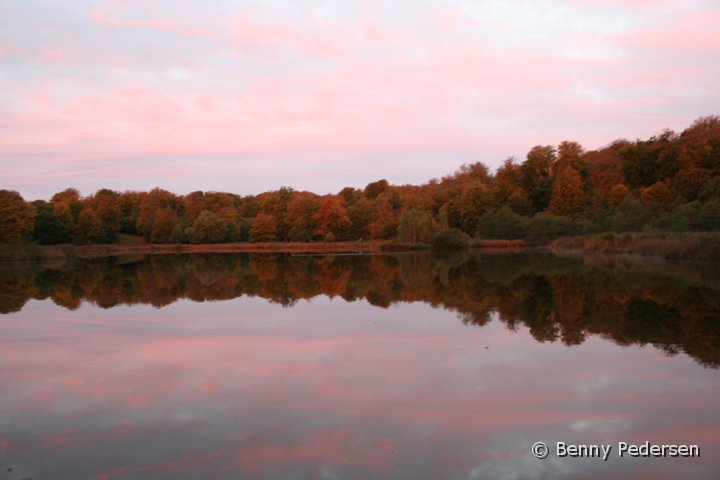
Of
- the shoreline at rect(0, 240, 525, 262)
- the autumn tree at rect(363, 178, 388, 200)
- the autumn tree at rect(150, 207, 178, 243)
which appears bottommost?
the shoreline at rect(0, 240, 525, 262)

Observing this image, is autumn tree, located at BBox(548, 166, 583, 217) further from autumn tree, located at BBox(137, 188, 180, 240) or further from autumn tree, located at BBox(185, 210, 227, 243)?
autumn tree, located at BBox(137, 188, 180, 240)

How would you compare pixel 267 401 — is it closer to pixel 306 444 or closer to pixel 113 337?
pixel 306 444

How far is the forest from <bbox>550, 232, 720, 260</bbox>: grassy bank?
3.33m

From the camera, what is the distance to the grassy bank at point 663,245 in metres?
26.3

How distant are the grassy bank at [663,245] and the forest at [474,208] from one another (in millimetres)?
3333

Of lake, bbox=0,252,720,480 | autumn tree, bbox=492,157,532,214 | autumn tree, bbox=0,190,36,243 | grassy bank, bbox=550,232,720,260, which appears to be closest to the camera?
lake, bbox=0,252,720,480

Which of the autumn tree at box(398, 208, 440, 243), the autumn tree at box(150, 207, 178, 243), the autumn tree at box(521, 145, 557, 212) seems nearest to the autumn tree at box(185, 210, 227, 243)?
the autumn tree at box(150, 207, 178, 243)

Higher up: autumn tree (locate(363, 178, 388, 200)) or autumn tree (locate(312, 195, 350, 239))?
autumn tree (locate(363, 178, 388, 200))

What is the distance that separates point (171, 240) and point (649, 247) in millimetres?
58344

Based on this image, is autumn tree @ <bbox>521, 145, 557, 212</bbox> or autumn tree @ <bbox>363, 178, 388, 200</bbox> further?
autumn tree @ <bbox>363, 178, 388, 200</bbox>

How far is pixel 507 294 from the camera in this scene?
15719 mm

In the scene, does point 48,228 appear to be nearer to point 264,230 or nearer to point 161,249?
point 161,249

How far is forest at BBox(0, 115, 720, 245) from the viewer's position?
50531mm

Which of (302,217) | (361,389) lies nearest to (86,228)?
(302,217)
